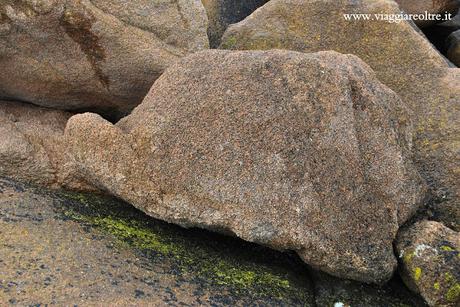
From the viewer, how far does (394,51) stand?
5582 mm

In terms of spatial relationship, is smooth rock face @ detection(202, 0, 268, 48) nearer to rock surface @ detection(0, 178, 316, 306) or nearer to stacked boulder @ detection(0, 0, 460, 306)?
stacked boulder @ detection(0, 0, 460, 306)

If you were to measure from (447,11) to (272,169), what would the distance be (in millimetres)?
5364

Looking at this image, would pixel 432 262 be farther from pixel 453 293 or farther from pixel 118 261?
pixel 118 261

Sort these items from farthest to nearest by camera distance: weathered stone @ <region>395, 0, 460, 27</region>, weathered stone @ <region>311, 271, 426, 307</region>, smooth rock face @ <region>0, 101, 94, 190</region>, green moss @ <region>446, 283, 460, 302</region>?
weathered stone @ <region>395, 0, 460, 27</region>, smooth rock face @ <region>0, 101, 94, 190</region>, weathered stone @ <region>311, 271, 426, 307</region>, green moss @ <region>446, 283, 460, 302</region>

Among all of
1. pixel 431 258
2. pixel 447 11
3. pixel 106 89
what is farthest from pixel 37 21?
pixel 447 11

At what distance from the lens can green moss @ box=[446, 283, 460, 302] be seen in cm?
378

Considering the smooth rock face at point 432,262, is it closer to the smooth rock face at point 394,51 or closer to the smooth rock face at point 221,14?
the smooth rock face at point 394,51

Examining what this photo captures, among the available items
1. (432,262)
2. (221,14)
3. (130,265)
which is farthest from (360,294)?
(221,14)

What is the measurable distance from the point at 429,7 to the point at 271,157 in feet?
16.7

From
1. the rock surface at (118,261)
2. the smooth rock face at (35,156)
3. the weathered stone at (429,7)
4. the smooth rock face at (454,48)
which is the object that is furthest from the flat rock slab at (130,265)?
the weathered stone at (429,7)

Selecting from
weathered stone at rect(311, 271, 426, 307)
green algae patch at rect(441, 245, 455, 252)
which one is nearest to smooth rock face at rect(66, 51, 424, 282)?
weathered stone at rect(311, 271, 426, 307)

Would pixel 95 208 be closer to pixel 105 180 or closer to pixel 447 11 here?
pixel 105 180

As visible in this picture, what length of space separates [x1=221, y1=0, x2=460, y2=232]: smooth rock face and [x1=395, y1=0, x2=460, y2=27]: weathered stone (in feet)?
6.69

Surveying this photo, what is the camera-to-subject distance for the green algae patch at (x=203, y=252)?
3953mm
